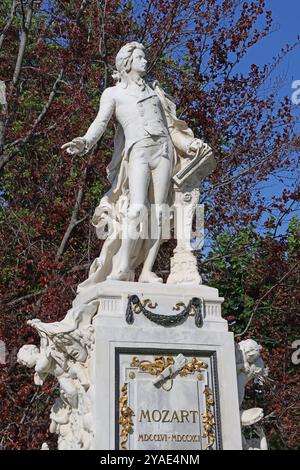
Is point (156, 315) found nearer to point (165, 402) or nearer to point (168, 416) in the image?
point (165, 402)

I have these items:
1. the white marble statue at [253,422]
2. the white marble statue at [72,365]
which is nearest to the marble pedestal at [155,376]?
the white marble statue at [72,365]

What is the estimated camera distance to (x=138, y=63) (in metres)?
8.05

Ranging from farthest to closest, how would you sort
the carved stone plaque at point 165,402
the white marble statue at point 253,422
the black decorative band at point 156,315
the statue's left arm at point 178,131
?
the statue's left arm at point 178,131 → the white marble statue at point 253,422 → the black decorative band at point 156,315 → the carved stone plaque at point 165,402

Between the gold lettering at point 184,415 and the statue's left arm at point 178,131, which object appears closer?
the gold lettering at point 184,415

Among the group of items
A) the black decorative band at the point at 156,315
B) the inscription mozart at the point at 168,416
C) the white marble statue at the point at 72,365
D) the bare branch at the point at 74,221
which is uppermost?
the bare branch at the point at 74,221

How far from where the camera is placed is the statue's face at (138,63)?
26.4ft

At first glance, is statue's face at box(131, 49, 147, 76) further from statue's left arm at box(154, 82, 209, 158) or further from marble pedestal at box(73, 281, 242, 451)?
marble pedestal at box(73, 281, 242, 451)

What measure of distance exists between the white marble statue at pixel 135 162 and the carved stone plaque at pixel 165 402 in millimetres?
937

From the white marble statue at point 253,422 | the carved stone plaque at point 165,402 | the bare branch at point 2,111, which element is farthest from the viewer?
the bare branch at point 2,111

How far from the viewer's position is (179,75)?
1393 centimetres

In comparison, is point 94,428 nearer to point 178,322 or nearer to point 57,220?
point 178,322

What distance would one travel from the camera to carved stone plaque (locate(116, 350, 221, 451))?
646cm

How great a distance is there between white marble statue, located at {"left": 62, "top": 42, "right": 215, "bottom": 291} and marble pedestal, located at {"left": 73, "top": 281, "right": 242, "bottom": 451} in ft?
1.39

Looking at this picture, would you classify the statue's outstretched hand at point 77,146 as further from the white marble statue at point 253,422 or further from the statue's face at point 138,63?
the white marble statue at point 253,422
